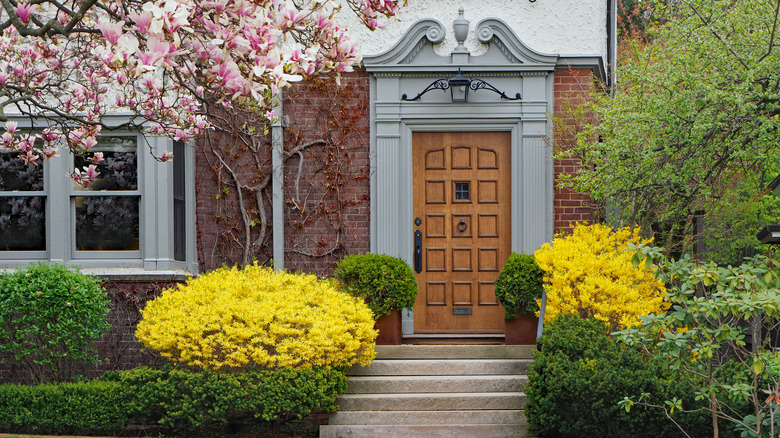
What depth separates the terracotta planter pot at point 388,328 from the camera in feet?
28.8

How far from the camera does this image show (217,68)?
411 cm

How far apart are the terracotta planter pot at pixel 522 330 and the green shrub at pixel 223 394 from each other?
2021 mm

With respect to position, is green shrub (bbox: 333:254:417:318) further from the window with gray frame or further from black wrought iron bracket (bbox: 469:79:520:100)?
black wrought iron bracket (bbox: 469:79:520:100)

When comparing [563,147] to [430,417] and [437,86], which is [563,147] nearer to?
[437,86]

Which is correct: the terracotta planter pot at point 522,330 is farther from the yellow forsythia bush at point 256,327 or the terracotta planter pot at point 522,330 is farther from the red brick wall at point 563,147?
the yellow forsythia bush at point 256,327

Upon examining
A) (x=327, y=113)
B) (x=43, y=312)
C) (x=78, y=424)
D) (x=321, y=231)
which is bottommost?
(x=78, y=424)

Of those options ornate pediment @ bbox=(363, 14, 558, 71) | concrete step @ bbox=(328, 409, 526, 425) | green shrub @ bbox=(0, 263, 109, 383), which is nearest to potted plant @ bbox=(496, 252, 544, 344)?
concrete step @ bbox=(328, 409, 526, 425)

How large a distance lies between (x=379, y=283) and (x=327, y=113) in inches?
85.2

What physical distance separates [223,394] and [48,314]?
1941mm

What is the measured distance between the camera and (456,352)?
8648mm

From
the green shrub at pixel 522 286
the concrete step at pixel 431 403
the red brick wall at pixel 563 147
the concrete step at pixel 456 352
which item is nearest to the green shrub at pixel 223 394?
the concrete step at pixel 431 403

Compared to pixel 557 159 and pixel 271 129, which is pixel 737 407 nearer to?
pixel 557 159

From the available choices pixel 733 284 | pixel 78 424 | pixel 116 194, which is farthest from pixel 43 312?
pixel 733 284

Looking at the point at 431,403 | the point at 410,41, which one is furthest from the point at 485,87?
the point at 431,403
